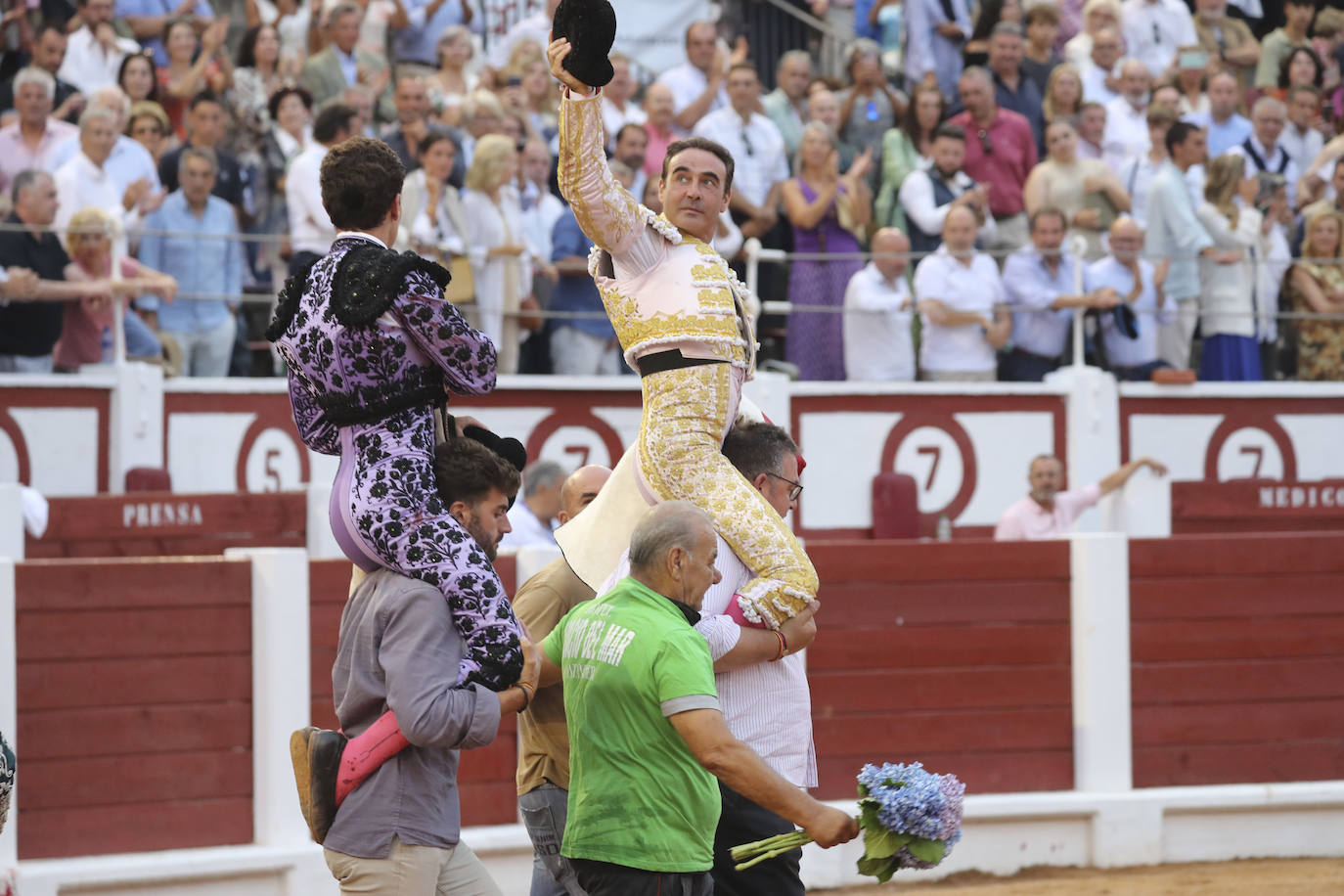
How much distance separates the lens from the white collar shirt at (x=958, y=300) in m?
9.13

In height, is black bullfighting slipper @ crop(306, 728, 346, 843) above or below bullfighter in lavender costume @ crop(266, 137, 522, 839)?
below

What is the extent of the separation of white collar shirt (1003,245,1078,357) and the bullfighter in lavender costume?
6.34 m

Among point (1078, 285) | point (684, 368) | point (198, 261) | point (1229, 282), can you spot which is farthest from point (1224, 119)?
point (684, 368)

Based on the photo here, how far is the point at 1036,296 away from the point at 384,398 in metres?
6.59

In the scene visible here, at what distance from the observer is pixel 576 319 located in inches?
355

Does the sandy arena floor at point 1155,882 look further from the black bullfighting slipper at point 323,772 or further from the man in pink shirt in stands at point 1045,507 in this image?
the black bullfighting slipper at point 323,772

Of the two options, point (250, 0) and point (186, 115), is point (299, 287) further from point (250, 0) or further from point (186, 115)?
point (250, 0)

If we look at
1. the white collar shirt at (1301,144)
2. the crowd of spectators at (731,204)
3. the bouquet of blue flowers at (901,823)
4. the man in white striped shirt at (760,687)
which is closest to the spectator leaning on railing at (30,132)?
the crowd of spectators at (731,204)

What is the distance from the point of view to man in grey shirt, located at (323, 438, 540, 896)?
3.10 meters

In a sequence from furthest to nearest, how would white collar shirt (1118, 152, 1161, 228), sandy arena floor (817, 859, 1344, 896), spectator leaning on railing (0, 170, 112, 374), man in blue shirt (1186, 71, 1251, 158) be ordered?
1. man in blue shirt (1186, 71, 1251, 158)
2. white collar shirt (1118, 152, 1161, 228)
3. spectator leaning on railing (0, 170, 112, 374)
4. sandy arena floor (817, 859, 1344, 896)

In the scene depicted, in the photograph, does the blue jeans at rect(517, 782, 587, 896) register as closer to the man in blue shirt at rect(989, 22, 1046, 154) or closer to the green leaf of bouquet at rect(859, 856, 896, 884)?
the green leaf of bouquet at rect(859, 856, 896, 884)

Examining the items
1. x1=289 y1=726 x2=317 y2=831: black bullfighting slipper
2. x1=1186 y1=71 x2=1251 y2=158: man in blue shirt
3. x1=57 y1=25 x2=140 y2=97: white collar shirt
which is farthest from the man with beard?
x1=289 y1=726 x2=317 y2=831: black bullfighting slipper

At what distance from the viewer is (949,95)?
Answer: 38.4 feet

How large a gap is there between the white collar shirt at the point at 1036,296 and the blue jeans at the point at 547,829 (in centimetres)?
578
